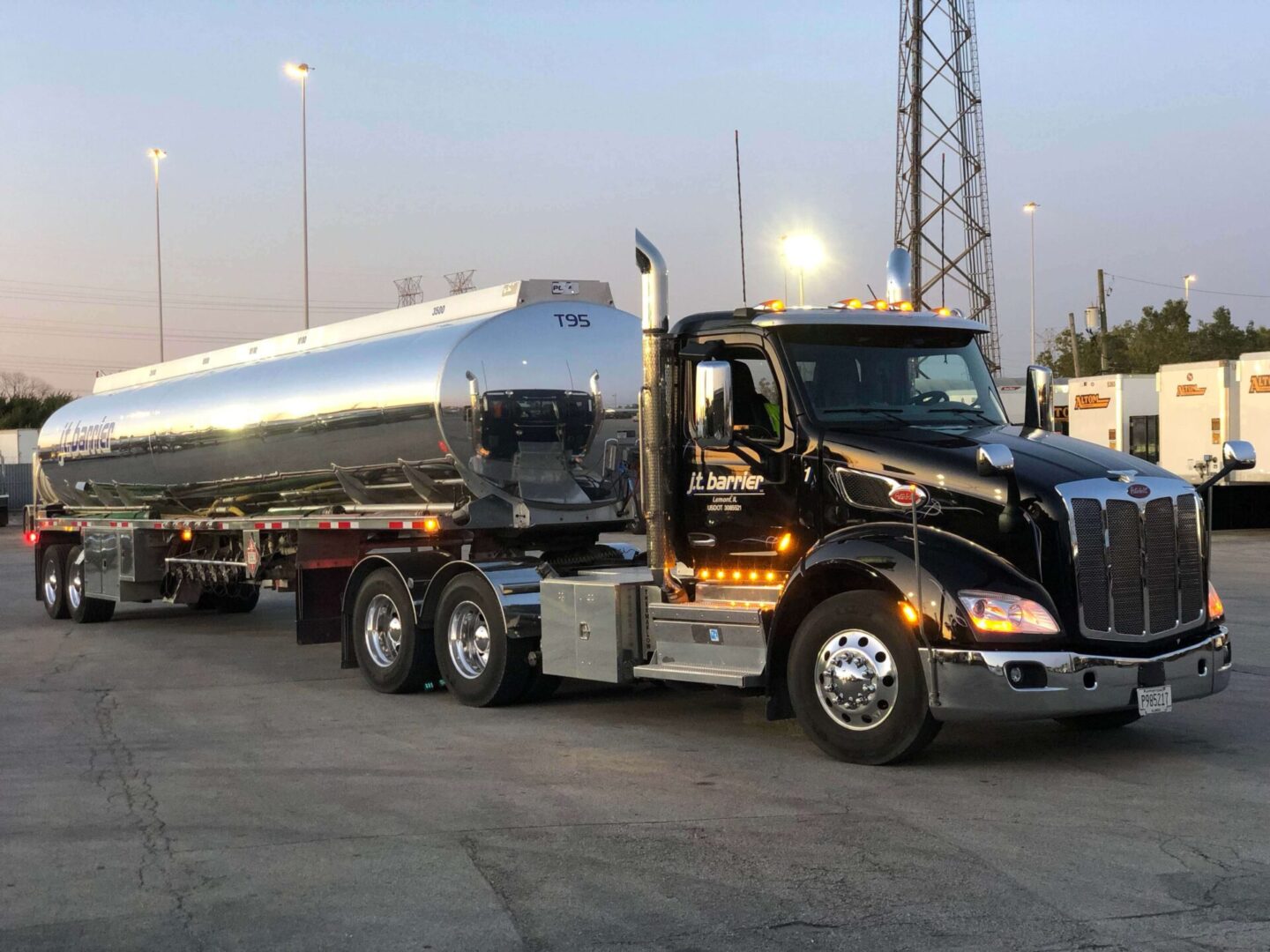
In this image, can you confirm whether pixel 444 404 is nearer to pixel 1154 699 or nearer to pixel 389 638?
pixel 389 638

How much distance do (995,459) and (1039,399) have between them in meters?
2.06

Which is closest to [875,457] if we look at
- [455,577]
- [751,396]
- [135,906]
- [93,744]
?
[751,396]

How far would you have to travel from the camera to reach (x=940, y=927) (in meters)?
5.58

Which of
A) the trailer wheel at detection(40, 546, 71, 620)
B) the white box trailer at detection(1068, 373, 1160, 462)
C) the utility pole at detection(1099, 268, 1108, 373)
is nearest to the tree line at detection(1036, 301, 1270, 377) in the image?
the utility pole at detection(1099, 268, 1108, 373)

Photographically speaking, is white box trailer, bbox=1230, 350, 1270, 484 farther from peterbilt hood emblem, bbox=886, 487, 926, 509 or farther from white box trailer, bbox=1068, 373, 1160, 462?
peterbilt hood emblem, bbox=886, 487, 926, 509

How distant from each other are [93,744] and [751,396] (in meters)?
4.83

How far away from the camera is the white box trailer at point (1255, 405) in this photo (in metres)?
28.8

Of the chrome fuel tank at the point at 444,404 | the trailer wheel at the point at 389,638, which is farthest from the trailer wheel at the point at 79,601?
the trailer wheel at the point at 389,638

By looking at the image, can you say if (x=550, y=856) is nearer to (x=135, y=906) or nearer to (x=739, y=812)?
(x=739, y=812)

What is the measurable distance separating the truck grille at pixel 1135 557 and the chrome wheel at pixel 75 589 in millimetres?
14752

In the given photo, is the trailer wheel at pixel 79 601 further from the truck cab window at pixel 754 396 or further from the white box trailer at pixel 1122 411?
the white box trailer at pixel 1122 411

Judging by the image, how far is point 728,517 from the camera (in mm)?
9508

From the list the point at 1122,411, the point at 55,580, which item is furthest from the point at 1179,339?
the point at 55,580

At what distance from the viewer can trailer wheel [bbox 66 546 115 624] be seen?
1927cm
